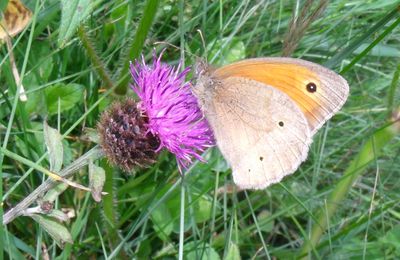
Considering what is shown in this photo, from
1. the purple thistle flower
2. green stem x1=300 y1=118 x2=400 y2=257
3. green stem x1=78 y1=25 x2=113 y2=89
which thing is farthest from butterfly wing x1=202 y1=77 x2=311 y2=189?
green stem x1=78 y1=25 x2=113 y2=89

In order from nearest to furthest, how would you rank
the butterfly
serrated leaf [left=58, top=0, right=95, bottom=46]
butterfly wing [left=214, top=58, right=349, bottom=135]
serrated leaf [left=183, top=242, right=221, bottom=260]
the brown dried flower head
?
serrated leaf [left=58, top=0, right=95, bottom=46] → the brown dried flower head → butterfly wing [left=214, top=58, right=349, bottom=135] → serrated leaf [left=183, top=242, right=221, bottom=260] → the butterfly

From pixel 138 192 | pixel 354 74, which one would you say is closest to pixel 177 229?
pixel 138 192

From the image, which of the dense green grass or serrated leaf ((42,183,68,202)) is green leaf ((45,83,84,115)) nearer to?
the dense green grass

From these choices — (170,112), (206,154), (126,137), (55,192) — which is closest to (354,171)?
(206,154)

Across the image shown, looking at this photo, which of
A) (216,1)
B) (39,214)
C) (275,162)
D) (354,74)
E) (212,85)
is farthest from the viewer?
(354,74)

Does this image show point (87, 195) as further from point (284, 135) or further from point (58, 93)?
point (284, 135)

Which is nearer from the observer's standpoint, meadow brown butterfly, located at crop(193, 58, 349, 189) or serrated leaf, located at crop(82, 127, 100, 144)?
serrated leaf, located at crop(82, 127, 100, 144)
